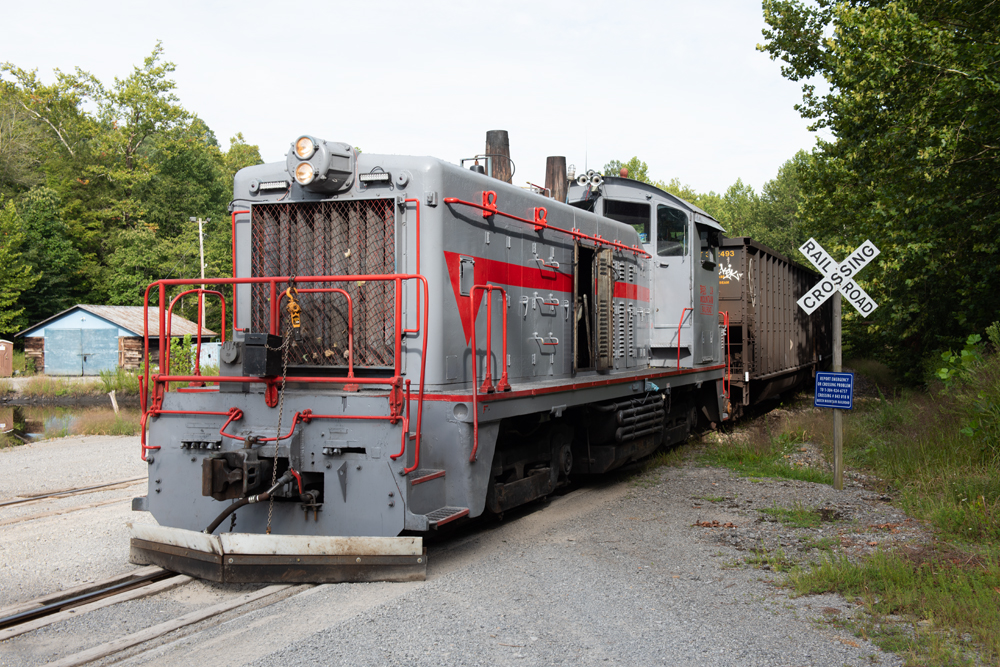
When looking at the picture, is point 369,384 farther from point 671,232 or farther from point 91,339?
point 91,339

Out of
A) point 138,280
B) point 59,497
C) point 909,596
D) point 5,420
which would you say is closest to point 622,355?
point 909,596

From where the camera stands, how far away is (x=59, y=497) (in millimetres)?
8422

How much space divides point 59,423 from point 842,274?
1966 cm

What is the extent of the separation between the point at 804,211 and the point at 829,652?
19.8m

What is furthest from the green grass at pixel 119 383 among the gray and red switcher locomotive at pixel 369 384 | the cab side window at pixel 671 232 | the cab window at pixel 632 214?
the gray and red switcher locomotive at pixel 369 384

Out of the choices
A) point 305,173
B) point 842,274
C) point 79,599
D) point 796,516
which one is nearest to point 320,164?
point 305,173

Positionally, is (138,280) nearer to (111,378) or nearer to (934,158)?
Result: (111,378)

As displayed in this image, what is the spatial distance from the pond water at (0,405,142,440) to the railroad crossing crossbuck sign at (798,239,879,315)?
46.1 feet

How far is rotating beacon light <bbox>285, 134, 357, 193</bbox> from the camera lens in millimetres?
5480

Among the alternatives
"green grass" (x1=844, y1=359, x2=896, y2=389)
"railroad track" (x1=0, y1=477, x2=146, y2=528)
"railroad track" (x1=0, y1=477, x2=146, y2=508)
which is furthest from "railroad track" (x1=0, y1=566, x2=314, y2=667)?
"green grass" (x1=844, y1=359, x2=896, y2=389)

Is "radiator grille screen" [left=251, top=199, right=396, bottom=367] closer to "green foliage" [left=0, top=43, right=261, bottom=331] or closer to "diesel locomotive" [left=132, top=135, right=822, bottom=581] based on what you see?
"diesel locomotive" [left=132, top=135, right=822, bottom=581]

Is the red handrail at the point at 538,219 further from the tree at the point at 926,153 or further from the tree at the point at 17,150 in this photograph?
the tree at the point at 17,150

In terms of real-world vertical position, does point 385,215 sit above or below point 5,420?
above

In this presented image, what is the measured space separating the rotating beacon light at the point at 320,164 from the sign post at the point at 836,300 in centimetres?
464
